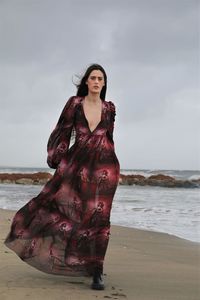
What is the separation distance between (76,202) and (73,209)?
0.19ft

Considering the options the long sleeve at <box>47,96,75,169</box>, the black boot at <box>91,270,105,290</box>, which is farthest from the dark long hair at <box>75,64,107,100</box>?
the black boot at <box>91,270,105,290</box>

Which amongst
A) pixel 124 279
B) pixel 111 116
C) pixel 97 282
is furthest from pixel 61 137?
pixel 124 279

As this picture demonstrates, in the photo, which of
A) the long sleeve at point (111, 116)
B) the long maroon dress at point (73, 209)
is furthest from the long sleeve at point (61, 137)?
the long sleeve at point (111, 116)

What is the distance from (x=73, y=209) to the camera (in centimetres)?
375

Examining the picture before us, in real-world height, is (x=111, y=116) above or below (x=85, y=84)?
below

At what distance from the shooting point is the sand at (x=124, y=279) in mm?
3414

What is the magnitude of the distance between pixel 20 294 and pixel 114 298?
63 centimetres

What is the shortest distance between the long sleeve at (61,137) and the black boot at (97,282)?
35.0 inches

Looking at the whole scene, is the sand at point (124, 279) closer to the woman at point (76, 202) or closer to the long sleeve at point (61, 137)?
the woman at point (76, 202)

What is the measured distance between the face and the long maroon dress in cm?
19

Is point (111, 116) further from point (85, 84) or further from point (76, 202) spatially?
point (76, 202)

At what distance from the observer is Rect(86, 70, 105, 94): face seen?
155 inches

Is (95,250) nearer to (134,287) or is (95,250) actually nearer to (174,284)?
(134,287)

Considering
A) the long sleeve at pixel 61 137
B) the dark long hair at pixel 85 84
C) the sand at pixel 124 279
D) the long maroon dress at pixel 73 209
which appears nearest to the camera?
the sand at pixel 124 279
